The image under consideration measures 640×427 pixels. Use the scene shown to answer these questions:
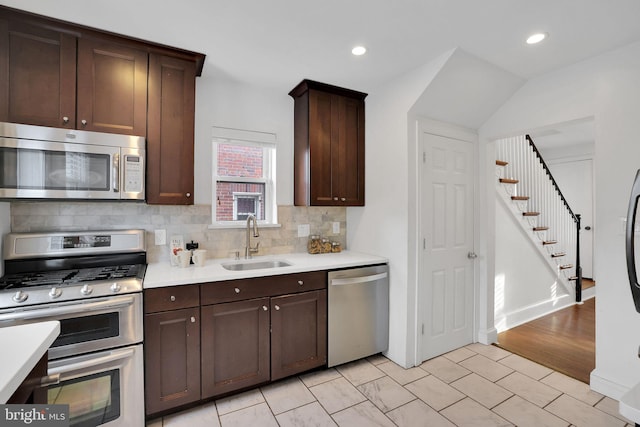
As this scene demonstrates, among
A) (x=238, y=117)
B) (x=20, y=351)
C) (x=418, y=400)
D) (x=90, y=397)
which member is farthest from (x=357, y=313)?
(x=20, y=351)

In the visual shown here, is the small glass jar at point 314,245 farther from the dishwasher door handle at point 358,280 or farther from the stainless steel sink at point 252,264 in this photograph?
the dishwasher door handle at point 358,280

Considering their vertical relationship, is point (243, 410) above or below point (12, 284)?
below

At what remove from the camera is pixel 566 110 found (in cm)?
244

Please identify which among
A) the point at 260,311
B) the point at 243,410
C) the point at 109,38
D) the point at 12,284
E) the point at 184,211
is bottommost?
the point at 243,410

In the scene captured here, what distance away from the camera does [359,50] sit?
2.23 m

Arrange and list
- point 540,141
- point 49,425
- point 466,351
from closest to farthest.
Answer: point 49,425 → point 466,351 → point 540,141

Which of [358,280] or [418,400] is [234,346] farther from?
[418,400]

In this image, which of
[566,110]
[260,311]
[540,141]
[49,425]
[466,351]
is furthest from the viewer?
[540,141]

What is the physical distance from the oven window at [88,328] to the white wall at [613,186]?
3318mm

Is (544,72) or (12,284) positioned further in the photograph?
(544,72)

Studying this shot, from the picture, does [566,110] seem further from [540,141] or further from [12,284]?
[12,284]

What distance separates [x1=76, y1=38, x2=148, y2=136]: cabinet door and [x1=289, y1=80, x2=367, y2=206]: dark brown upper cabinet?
4.36 feet

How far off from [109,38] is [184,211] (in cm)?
132

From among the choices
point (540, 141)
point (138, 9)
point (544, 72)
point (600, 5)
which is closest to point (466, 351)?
point (544, 72)
